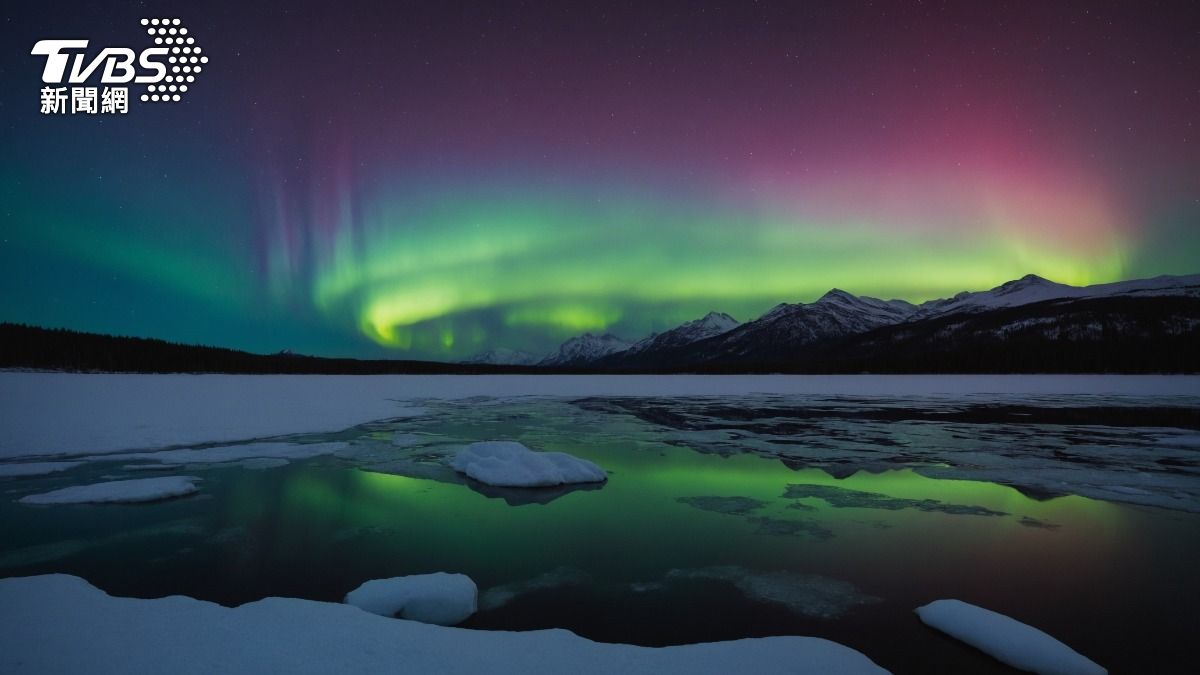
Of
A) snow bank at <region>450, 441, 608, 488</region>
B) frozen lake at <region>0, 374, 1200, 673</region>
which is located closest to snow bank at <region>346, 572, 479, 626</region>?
frozen lake at <region>0, 374, 1200, 673</region>

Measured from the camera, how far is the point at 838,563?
21.8 ft

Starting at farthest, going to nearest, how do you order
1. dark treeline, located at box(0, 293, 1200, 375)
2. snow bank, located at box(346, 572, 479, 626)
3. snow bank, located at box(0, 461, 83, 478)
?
dark treeline, located at box(0, 293, 1200, 375), snow bank, located at box(0, 461, 83, 478), snow bank, located at box(346, 572, 479, 626)

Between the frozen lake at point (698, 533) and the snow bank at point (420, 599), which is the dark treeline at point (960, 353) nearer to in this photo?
the frozen lake at point (698, 533)

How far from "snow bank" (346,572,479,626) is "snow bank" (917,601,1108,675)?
14.1 ft

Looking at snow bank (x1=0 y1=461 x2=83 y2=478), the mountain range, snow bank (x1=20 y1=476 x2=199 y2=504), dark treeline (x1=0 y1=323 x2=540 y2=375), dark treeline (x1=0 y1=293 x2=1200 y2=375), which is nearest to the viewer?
snow bank (x1=20 y1=476 x2=199 y2=504)

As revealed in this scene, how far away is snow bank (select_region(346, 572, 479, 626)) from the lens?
525 centimetres

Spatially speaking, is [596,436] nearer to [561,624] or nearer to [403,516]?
[403,516]

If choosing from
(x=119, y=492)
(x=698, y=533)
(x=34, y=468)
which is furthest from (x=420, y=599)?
(x=34, y=468)

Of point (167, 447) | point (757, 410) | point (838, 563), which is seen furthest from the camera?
point (757, 410)

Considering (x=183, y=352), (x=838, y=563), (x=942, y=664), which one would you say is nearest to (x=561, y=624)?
(x=942, y=664)

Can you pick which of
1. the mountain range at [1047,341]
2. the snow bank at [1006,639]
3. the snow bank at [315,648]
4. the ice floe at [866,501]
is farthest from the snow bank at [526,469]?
the mountain range at [1047,341]

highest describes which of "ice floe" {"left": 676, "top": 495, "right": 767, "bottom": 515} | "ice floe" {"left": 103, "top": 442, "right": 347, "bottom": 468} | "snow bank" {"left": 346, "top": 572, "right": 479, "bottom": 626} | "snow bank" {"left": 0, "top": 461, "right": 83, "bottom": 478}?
"snow bank" {"left": 0, "top": 461, "right": 83, "bottom": 478}

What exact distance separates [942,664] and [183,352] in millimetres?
102244

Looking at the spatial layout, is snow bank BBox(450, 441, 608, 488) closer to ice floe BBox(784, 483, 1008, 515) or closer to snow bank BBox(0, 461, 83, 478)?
ice floe BBox(784, 483, 1008, 515)
